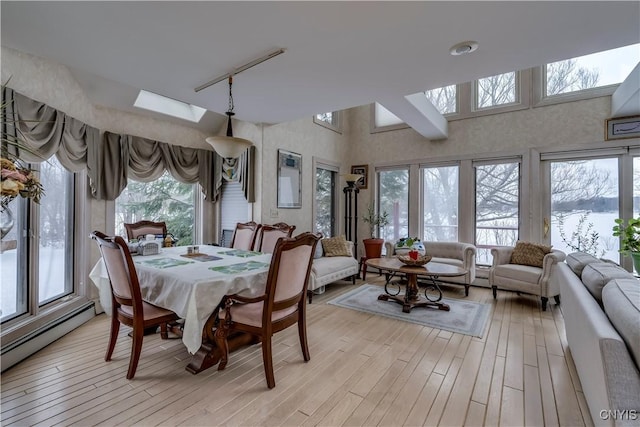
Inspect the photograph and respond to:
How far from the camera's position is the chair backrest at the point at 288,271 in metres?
1.95

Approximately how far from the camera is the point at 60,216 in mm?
3062

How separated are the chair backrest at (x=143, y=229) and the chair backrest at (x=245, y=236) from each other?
2.96 feet

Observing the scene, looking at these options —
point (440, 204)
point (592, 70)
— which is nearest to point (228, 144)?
point (440, 204)

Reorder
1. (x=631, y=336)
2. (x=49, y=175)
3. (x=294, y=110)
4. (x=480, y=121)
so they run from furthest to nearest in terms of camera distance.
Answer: (x=480, y=121)
(x=294, y=110)
(x=49, y=175)
(x=631, y=336)

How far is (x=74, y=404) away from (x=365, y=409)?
72.2 inches

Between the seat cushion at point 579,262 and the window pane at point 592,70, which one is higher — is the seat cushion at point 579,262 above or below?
below

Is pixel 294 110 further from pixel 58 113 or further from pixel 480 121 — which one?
pixel 480 121

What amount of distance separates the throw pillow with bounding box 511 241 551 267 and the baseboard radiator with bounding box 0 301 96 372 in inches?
218

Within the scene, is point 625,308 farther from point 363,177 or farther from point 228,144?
point 363,177

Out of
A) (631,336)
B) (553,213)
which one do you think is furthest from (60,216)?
(553,213)

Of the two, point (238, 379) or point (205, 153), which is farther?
point (205, 153)

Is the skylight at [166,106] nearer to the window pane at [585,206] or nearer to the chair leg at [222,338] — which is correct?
the chair leg at [222,338]

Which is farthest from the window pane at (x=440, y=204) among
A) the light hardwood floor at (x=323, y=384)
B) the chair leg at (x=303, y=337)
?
the chair leg at (x=303, y=337)

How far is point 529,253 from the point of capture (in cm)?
409
